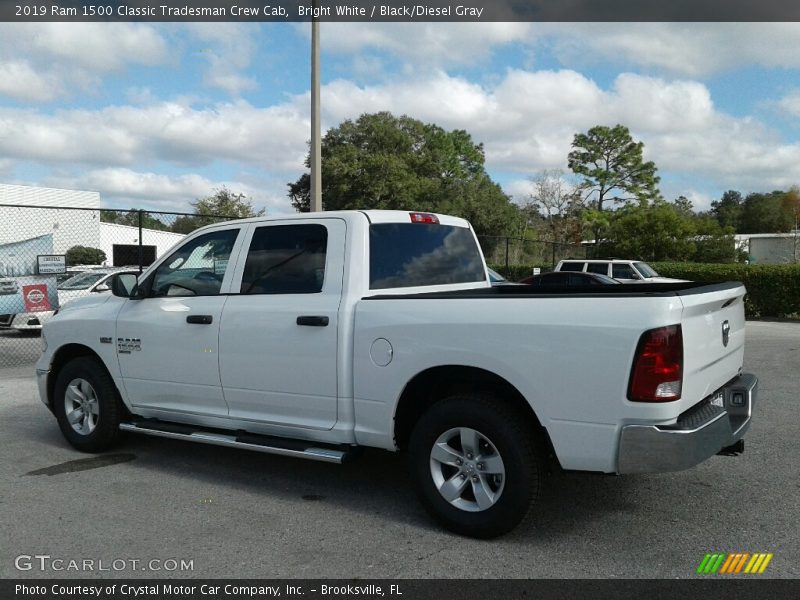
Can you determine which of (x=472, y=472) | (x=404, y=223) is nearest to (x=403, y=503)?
(x=472, y=472)

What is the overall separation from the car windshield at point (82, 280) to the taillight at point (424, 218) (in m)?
12.7

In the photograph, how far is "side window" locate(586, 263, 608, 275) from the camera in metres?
21.7

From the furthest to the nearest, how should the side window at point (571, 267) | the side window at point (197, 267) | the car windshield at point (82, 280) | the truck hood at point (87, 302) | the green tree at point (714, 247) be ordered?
the green tree at point (714, 247) → the side window at point (571, 267) → the car windshield at point (82, 280) → the truck hood at point (87, 302) → the side window at point (197, 267)

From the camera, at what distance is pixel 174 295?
18.0 feet

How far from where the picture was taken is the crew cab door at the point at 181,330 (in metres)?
5.17

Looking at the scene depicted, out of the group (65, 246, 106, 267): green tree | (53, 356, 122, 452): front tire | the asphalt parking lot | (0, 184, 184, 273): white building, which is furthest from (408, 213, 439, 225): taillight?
(65, 246, 106, 267): green tree

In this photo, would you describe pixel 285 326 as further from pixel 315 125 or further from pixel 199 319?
pixel 315 125

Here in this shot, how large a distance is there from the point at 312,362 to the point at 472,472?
127 cm

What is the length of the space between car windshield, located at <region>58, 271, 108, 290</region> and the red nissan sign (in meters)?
4.17

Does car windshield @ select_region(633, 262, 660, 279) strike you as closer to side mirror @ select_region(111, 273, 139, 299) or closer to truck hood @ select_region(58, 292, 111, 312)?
truck hood @ select_region(58, 292, 111, 312)

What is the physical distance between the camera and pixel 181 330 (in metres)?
5.29

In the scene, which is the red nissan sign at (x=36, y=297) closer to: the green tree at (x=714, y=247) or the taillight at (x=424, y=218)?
the taillight at (x=424, y=218)

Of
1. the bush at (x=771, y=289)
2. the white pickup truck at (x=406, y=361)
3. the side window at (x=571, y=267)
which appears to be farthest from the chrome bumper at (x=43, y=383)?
the side window at (x=571, y=267)

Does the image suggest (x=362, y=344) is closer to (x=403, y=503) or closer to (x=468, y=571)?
(x=403, y=503)
